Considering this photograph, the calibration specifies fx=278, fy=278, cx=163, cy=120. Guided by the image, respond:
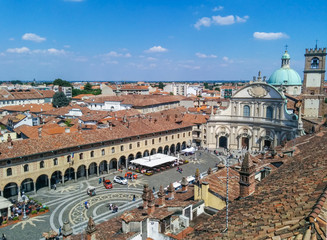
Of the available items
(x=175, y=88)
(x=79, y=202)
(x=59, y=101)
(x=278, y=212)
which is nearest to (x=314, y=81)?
(x=79, y=202)

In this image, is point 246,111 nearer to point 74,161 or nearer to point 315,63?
point 315,63

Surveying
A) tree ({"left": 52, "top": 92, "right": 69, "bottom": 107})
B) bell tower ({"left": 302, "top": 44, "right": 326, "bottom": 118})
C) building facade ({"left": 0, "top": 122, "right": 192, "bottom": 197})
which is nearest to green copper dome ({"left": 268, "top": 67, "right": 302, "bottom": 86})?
bell tower ({"left": 302, "top": 44, "right": 326, "bottom": 118})

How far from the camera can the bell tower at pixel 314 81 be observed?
60.2m

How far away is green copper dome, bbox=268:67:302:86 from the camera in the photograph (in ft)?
254

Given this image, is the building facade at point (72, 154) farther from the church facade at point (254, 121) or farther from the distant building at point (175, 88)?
the distant building at point (175, 88)

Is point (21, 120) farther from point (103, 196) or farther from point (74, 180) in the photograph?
point (103, 196)

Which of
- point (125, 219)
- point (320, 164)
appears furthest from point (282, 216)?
point (125, 219)

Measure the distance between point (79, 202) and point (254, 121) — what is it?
44056 millimetres

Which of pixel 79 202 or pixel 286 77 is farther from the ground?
pixel 286 77

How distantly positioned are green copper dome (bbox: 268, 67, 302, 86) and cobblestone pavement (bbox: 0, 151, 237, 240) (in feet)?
139

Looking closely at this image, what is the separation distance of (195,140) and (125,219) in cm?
5356

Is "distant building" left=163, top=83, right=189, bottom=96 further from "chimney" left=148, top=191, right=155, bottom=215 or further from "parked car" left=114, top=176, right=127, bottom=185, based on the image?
"chimney" left=148, top=191, right=155, bottom=215

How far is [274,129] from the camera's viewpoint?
6069cm

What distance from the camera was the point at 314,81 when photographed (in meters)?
61.2
